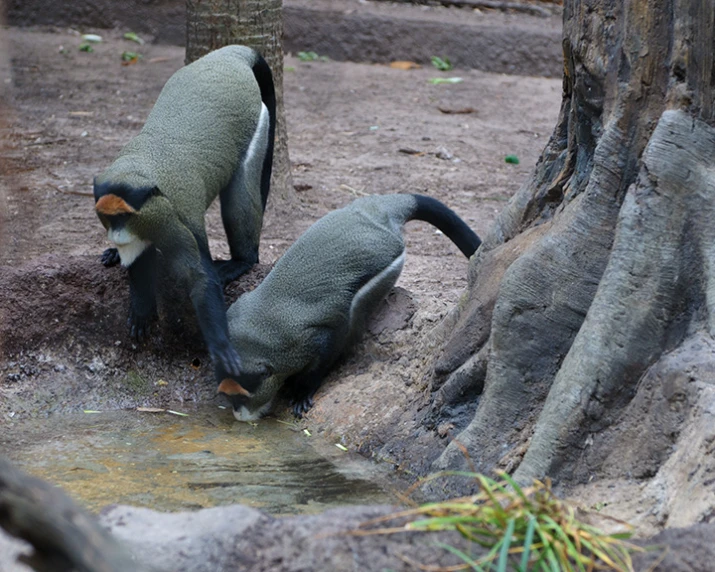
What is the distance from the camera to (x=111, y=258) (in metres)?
4.80

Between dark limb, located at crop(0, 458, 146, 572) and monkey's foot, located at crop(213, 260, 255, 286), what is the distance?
10.7 feet

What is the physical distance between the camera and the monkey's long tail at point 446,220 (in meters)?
5.16

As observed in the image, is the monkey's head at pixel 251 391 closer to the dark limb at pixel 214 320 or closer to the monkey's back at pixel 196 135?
the dark limb at pixel 214 320

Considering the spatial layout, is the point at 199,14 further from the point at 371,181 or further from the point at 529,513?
the point at 529,513

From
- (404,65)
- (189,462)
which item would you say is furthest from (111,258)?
(404,65)

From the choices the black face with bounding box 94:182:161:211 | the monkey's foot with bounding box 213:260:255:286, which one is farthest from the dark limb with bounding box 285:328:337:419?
the black face with bounding box 94:182:161:211

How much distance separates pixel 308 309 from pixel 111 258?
3.31 feet

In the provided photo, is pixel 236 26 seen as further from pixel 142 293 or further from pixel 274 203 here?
pixel 142 293

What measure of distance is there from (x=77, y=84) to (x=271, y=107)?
181 inches

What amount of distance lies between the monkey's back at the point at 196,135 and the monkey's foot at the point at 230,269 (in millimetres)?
356

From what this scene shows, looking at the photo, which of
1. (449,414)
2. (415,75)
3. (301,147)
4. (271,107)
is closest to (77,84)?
(301,147)

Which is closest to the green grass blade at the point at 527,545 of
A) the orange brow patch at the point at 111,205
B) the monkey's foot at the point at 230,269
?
the orange brow patch at the point at 111,205

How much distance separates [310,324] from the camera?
466cm

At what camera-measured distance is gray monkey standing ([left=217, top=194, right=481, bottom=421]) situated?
464 cm
